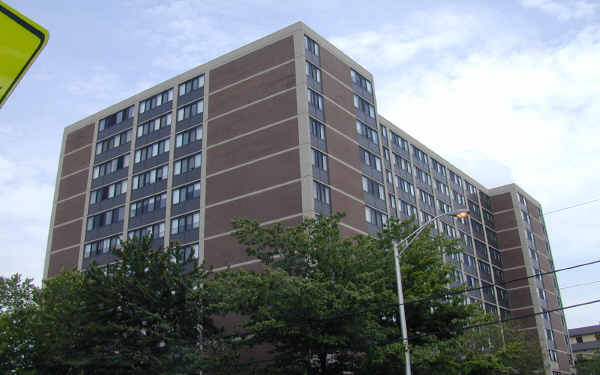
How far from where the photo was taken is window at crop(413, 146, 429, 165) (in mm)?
72250

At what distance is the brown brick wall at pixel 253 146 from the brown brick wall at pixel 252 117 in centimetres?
72

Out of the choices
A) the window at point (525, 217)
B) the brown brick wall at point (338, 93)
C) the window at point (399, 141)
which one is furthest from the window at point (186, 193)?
the window at point (525, 217)

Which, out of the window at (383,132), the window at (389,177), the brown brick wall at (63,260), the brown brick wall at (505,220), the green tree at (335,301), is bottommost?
the green tree at (335,301)

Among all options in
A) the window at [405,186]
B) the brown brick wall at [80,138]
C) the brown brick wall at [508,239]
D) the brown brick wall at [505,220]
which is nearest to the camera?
the brown brick wall at [80,138]

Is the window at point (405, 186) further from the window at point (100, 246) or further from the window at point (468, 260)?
the window at point (100, 246)

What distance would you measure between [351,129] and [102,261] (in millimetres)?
25535

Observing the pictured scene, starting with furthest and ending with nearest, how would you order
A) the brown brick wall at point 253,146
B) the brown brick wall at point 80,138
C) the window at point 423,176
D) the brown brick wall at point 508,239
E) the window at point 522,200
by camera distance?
the window at point 522,200
the brown brick wall at point 508,239
the window at point 423,176
the brown brick wall at point 80,138
the brown brick wall at point 253,146

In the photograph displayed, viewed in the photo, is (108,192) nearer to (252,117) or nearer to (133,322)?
(252,117)

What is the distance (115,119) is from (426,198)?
37.3 metres

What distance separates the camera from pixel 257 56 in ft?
163

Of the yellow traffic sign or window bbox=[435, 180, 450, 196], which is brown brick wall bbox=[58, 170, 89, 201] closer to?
window bbox=[435, 180, 450, 196]

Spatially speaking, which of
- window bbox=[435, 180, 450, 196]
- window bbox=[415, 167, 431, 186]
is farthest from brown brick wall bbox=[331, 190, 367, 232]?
window bbox=[435, 180, 450, 196]

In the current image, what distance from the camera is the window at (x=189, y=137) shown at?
168 ft

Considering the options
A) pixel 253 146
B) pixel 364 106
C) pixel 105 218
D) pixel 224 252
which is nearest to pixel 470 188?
pixel 364 106
